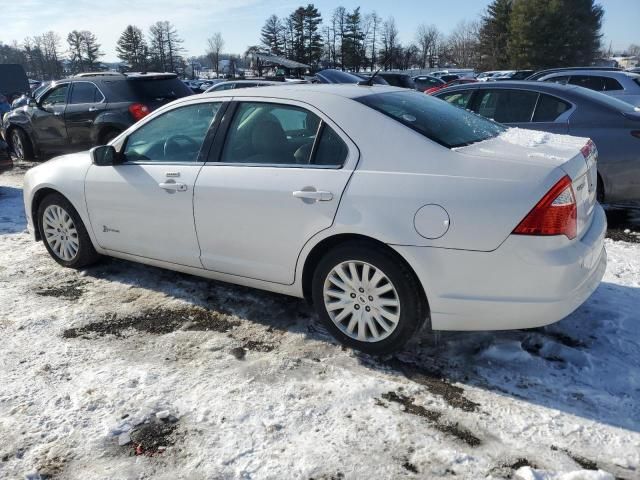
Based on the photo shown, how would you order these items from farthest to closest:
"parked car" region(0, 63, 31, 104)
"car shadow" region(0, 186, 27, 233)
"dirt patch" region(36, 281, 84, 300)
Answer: "parked car" region(0, 63, 31, 104)
"car shadow" region(0, 186, 27, 233)
"dirt patch" region(36, 281, 84, 300)

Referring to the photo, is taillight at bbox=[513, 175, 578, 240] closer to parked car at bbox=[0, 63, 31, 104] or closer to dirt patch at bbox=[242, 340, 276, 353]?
dirt patch at bbox=[242, 340, 276, 353]

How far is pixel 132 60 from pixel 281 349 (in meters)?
86.9

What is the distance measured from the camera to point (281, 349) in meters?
3.42

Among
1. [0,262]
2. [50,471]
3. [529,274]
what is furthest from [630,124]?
[0,262]

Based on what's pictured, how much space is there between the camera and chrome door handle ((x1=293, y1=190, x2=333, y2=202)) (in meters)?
3.15

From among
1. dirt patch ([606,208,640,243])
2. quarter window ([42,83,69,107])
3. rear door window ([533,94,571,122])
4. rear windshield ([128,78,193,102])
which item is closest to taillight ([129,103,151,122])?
rear windshield ([128,78,193,102])

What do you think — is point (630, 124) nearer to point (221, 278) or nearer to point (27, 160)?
point (221, 278)

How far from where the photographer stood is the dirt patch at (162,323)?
12.2 feet

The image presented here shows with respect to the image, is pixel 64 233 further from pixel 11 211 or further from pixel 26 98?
pixel 26 98

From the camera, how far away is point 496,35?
54.8 metres

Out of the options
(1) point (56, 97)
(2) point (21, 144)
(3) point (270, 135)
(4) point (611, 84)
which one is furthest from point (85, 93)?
(4) point (611, 84)

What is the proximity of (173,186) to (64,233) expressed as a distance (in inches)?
64.0

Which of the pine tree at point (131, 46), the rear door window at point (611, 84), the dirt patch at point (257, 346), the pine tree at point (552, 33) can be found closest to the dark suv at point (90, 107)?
the dirt patch at point (257, 346)

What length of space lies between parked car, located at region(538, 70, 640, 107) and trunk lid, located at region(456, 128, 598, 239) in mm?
8447
